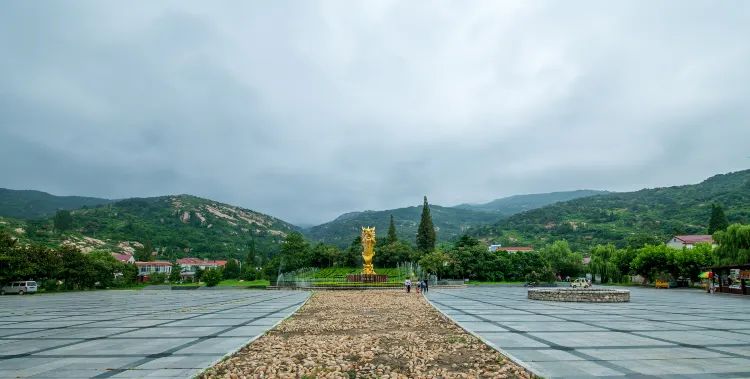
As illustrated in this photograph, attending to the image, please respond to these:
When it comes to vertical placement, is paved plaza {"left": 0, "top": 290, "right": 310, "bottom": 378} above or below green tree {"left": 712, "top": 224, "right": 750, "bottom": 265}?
below

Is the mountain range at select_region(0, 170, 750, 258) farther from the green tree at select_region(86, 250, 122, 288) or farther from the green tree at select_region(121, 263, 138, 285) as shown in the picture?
the green tree at select_region(121, 263, 138, 285)

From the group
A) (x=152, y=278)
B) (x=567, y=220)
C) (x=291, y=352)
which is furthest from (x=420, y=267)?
(x=567, y=220)

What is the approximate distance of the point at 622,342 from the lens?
883 cm

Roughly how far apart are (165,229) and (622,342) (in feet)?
400

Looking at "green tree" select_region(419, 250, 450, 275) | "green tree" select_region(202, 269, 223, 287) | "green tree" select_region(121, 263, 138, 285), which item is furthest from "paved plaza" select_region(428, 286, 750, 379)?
"green tree" select_region(121, 263, 138, 285)

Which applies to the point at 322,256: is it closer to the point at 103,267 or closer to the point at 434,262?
the point at 434,262

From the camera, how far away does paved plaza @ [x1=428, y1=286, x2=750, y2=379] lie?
648 cm

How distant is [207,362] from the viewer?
278 inches

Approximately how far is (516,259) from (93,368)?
47.0 meters

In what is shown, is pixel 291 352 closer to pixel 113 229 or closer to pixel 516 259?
pixel 516 259

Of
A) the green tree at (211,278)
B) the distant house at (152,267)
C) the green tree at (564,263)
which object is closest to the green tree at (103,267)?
the green tree at (211,278)

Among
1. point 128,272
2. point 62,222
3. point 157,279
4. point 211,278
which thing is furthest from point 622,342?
point 62,222

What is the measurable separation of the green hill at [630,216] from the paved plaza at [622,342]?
57418mm

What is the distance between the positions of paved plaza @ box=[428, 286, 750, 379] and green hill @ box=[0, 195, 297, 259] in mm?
78047
